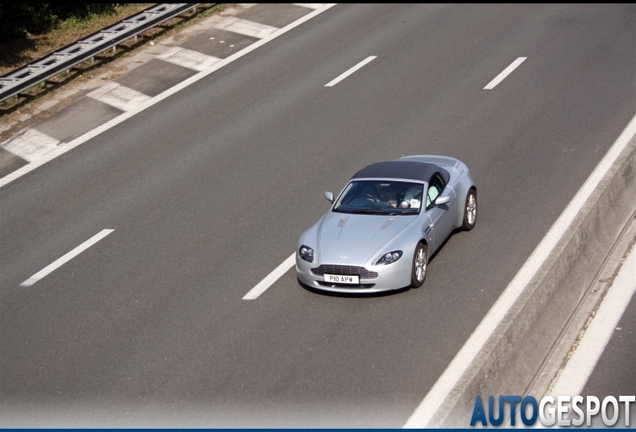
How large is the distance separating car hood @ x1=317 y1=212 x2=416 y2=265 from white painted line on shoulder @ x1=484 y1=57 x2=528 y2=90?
8470mm

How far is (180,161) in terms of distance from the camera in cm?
1692

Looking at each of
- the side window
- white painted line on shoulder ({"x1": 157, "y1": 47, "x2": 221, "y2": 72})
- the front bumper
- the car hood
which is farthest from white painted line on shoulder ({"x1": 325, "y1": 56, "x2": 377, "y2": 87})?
the front bumper

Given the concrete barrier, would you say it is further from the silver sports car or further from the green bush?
the green bush

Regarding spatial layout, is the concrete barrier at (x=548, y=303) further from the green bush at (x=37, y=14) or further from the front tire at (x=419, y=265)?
the green bush at (x=37, y=14)

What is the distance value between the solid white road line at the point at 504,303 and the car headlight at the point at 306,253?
8.02 ft

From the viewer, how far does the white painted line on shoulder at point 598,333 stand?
9125 millimetres

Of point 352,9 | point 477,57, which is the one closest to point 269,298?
point 477,57

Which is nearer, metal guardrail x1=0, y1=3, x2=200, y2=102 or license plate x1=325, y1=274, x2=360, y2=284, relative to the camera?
license plate x1=325, y1=274, x2=360, y2=284

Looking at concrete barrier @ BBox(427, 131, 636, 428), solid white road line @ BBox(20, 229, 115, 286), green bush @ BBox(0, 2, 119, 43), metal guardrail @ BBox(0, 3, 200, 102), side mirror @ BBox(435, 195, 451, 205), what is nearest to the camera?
concrete barrier @ BBox(427, 131, 636, 428)

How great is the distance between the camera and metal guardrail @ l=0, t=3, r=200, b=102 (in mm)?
Result: 20172

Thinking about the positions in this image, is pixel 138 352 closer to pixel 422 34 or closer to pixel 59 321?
pixel 59 321

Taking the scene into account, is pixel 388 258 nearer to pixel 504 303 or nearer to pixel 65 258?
pixel 504 303

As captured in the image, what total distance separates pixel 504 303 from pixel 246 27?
51.1 feet

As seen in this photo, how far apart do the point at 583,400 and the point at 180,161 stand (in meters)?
10.3
